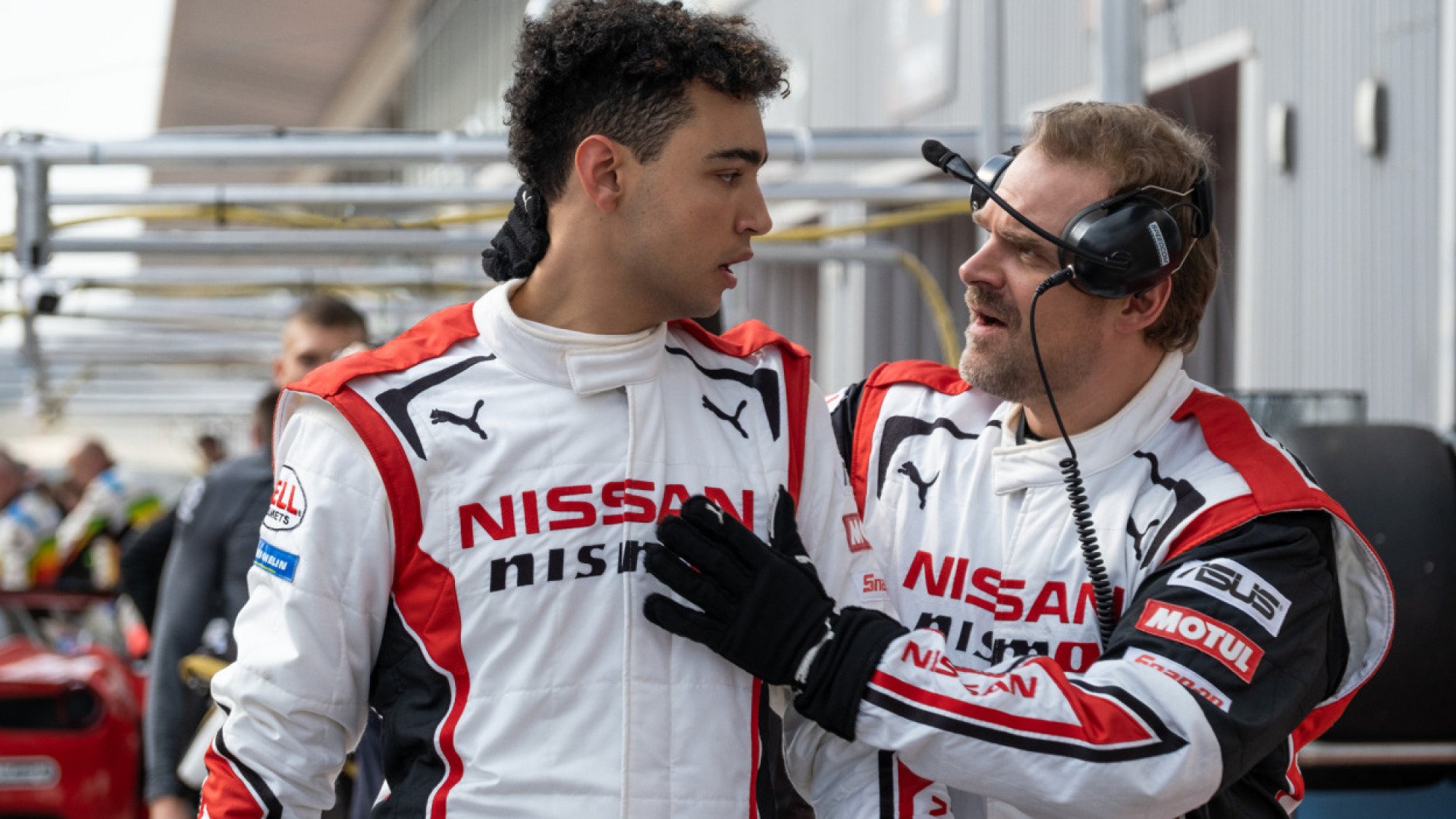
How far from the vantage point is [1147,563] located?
2.06m

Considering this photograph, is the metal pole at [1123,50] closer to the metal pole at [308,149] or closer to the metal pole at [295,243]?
the metal pole at [308,149]

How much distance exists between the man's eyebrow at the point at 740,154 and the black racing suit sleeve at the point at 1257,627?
0.74 m

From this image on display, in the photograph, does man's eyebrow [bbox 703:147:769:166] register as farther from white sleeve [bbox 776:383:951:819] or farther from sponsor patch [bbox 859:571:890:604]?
sponsor patch [bbox 859:571:890:604]

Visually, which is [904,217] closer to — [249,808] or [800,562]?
[800,562]

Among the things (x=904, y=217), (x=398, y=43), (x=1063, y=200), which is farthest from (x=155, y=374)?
(x=1063, y=200)

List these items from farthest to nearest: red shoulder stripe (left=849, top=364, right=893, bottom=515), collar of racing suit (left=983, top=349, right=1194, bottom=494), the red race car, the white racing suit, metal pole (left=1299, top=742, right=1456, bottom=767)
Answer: the white racing suit < the red race car < metal pole (left=1299, top=742, right=1456, bottom=767) < red shoulder stripe (left=849, top=364, right=893, bottom=515) < collar of racing suit (left=983, top=349, right=1194, bottom=494)

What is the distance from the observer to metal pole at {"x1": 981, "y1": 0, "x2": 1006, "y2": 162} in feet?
11.9

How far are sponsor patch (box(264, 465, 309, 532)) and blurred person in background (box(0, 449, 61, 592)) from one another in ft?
22.1

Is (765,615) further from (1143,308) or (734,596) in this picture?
(1143,308)

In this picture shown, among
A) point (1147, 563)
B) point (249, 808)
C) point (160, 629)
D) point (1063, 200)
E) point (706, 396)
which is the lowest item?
point (160, 629)

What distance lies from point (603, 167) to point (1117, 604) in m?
0.88

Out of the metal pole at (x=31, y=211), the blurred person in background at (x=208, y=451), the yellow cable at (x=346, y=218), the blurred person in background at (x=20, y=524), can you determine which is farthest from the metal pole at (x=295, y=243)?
the blurred person in background at (x=208, y=451)

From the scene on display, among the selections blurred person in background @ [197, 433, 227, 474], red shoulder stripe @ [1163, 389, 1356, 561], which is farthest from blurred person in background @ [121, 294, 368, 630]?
blurred person in background @ [197, 433, 227, 474]

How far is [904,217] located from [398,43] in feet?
71.7
